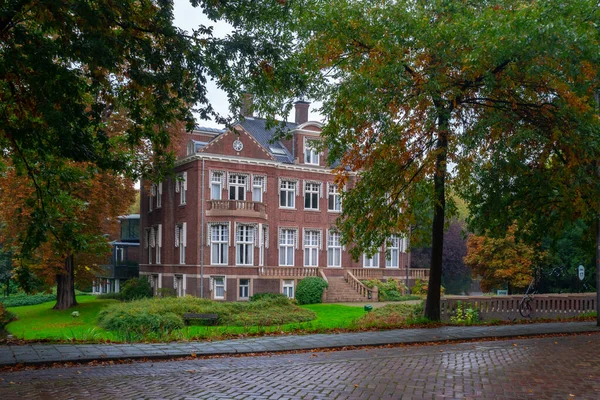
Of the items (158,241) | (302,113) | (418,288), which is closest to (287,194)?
(302,113)

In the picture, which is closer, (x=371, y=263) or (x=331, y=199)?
(x=331, y=199)

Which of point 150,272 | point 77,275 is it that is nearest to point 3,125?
point 77,275

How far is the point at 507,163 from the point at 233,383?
12.5 metres

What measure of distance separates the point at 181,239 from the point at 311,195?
9966 mm

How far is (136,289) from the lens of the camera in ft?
147

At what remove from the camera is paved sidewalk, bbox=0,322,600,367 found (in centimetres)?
1217

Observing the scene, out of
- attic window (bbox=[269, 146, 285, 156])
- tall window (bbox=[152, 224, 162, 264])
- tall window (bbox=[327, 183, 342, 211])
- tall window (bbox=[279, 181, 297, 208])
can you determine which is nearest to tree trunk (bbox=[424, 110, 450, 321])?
tall window (bbox=[279, 181, 297, 208])

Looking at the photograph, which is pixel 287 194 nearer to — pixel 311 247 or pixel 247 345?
pixel 311 247

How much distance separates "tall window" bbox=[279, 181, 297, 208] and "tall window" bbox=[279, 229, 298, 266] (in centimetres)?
186

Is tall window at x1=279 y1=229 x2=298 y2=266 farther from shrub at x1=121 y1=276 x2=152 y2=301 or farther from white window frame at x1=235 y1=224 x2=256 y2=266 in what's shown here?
shrub at x1=121 y1=276 x2=152 y2=301

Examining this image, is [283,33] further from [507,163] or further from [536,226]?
Result: [536,226]

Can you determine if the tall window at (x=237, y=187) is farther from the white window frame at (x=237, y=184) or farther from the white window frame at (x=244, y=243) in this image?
the white window frame at (x=244, y=243)

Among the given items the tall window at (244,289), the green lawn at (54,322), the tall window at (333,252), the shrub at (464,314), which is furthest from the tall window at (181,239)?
the shrub at (464,314)

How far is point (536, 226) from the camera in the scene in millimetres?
22812
